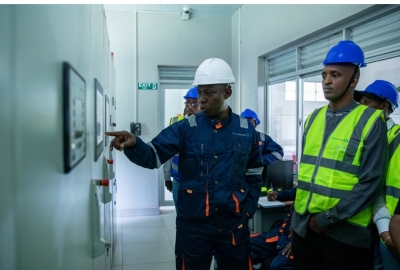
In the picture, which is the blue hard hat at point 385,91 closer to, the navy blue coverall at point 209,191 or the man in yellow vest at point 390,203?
the man in yellow vest at point 390,203

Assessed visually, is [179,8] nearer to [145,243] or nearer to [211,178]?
[145,243]

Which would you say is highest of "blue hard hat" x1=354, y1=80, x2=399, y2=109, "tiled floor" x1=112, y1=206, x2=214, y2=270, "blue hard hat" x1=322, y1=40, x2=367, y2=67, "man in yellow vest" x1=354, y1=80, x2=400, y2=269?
"blue hard hat" x1=322, y1=40, x2=367, y2=67

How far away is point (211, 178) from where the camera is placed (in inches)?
68.2

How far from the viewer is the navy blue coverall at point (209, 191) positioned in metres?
1.71

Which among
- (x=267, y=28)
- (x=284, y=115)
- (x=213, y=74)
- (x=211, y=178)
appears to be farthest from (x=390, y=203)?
(x=267, y=28)

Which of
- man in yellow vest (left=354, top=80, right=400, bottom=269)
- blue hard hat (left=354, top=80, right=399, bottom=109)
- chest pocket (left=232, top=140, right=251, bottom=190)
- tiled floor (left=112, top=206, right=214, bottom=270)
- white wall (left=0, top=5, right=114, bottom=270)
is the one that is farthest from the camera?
tiled floor (left=112, top=206, right=214, bottom=270)

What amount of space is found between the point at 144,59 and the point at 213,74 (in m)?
3.54

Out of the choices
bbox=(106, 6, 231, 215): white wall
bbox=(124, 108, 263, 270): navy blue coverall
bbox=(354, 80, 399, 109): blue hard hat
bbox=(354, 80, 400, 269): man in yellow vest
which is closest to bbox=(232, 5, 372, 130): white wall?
bbox=(106, 6, 231, 215): white wall

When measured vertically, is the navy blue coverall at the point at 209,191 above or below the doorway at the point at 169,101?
below

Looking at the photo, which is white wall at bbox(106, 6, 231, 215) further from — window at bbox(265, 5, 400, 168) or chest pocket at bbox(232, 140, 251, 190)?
chest pocket at bbox(232, 140, 251, 190)

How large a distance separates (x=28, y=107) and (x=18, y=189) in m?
0.13

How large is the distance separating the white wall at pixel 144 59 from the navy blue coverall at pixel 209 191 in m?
3.42

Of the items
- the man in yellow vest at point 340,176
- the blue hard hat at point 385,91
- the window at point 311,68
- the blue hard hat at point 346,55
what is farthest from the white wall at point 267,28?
the man in yellow vest at point 340,176

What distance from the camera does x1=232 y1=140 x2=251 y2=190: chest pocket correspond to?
69.4 inches
